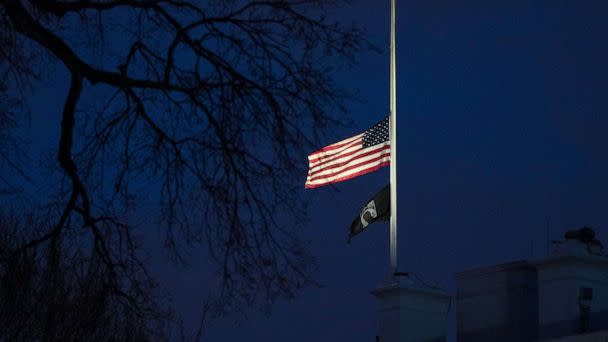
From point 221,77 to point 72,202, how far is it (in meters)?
1.69

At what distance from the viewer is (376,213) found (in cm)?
2273

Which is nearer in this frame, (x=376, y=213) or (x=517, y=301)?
(x=517, y=301)

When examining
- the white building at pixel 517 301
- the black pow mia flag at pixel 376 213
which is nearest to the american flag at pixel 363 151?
the black pow mia flag at pixel 376 213

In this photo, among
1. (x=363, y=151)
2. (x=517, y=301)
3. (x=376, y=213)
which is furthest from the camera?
(x=376, y=213)

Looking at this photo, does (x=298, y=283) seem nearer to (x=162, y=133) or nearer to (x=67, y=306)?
(x=162, y=133)

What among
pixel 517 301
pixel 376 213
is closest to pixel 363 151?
pixel 376 213

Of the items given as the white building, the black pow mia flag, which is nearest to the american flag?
the black pow mia flag

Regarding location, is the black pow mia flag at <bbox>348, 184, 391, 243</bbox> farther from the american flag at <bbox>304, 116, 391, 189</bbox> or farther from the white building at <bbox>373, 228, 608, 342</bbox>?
the white building at <bbox>373, 228, 608, 342</bbox>

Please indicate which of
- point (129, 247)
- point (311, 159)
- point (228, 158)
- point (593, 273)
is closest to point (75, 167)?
point (129, 247)

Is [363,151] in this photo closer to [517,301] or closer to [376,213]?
[376,213]

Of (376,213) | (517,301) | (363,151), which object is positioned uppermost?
(363,151)

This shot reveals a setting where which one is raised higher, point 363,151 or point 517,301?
point 363,151

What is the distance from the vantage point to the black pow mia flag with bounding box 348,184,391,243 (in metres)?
22.6

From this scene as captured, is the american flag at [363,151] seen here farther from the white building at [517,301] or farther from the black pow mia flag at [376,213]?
the white building at [517,301]
